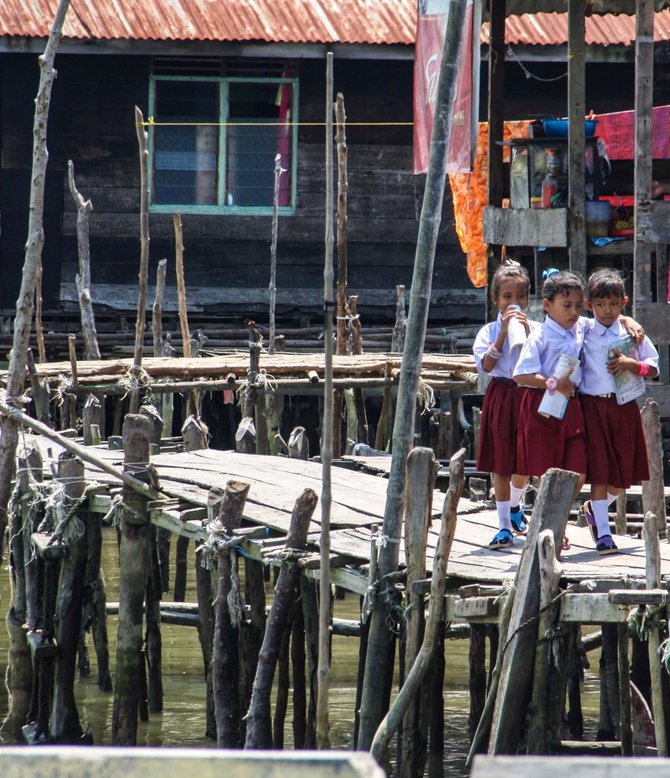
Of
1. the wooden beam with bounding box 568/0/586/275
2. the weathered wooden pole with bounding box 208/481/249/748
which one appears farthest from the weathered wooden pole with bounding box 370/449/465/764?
the wooden beam with bounding box 568/0/586/275

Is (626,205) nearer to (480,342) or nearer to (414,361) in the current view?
(480,342)

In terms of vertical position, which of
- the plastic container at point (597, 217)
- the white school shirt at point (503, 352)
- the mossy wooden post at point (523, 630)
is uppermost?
the plastic container at point (597, 217)

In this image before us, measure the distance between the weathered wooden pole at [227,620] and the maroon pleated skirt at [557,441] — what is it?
1526mm

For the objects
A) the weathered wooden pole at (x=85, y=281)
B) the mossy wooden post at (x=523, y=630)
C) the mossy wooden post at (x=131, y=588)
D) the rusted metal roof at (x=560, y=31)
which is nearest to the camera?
the mossy wooden post at (x=523, y=630)

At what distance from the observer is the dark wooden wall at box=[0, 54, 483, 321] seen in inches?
668

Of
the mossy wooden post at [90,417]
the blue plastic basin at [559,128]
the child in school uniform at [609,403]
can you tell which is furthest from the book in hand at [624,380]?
the mossy wooden post at [90,417]

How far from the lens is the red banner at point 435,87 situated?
8781mm

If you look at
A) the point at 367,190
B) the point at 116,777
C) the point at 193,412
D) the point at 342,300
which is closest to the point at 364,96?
the point at 367,190

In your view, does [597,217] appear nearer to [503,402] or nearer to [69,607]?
[503,402]

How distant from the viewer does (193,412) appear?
13891 mm

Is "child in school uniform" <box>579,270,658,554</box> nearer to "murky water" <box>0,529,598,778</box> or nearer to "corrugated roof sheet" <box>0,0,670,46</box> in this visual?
"murky water" <box>0,529,598,778</box>

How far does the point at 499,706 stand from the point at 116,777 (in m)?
3.28

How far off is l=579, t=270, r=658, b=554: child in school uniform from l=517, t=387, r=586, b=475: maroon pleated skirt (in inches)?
2.2

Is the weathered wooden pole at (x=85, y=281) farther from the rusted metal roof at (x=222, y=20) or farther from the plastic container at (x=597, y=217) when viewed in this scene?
the plastic container at (x=597, y=217)
